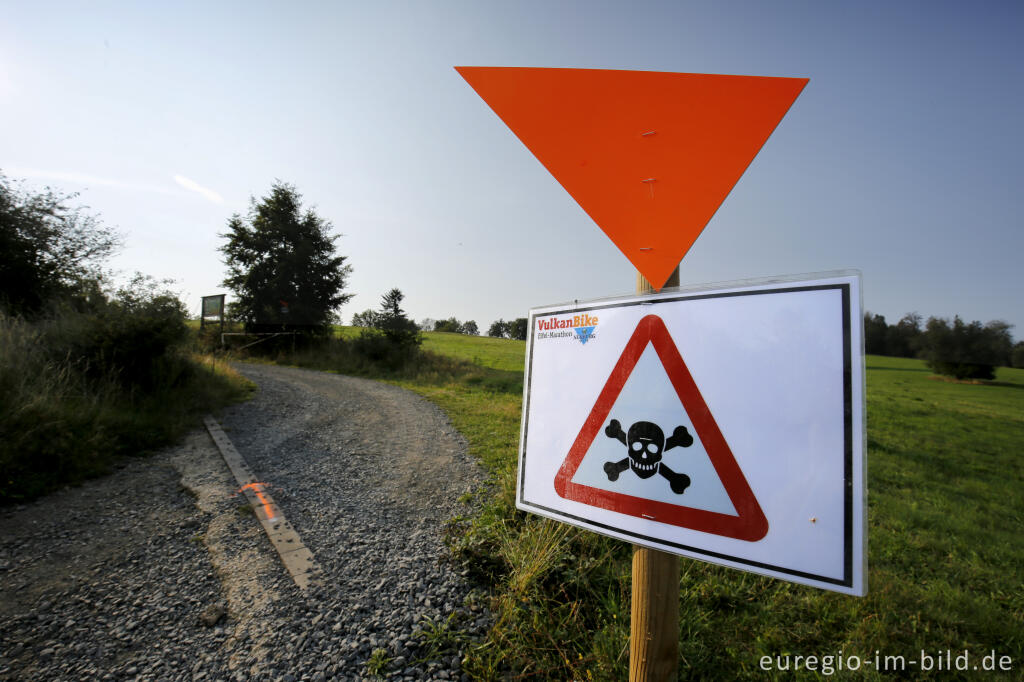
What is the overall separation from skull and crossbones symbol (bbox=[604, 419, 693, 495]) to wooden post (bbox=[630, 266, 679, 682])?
0.26 meters

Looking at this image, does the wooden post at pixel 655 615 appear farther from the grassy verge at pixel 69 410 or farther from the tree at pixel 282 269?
the tree at pixel 282 269

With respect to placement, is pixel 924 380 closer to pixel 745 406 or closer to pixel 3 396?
pixel 745 406

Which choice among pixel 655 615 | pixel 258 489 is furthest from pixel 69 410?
pixel 655 615

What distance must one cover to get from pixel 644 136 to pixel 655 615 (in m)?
1.51

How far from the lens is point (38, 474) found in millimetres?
4523

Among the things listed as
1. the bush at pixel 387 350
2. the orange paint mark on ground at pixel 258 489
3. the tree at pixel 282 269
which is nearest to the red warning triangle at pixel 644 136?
the orange paint mark on ground at pixel 258 489

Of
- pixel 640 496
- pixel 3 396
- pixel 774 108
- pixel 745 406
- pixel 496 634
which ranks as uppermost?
pixel 774 108

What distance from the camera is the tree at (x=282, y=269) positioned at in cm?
2161

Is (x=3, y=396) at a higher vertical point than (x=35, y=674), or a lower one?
higher

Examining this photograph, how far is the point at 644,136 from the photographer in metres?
1.21

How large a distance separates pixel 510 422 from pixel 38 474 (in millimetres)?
6553

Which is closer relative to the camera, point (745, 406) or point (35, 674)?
point (745, 406)

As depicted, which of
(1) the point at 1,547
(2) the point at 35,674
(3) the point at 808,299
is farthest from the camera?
(1) the point at 1,547

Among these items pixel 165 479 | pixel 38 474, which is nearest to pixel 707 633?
pixel 165 479
